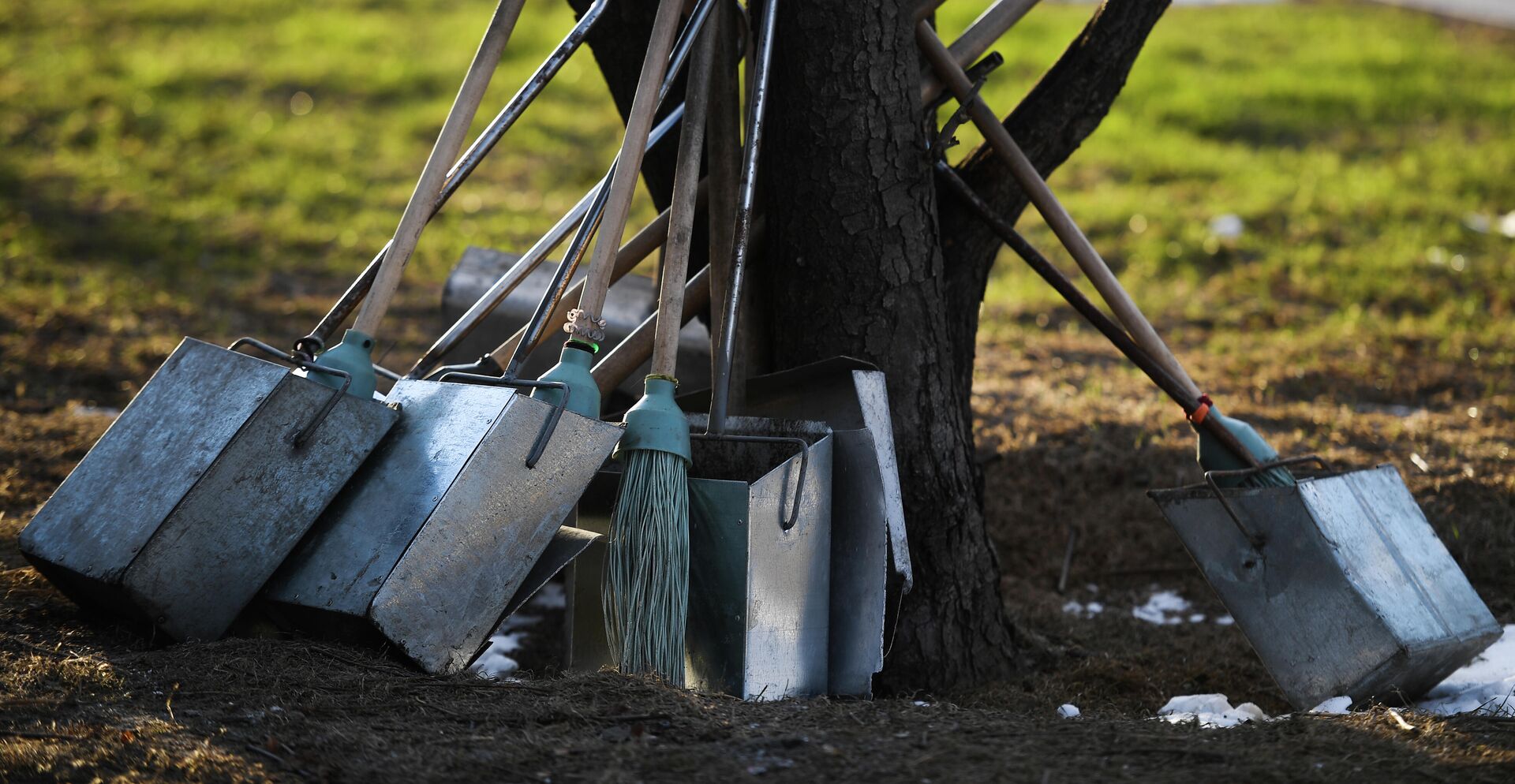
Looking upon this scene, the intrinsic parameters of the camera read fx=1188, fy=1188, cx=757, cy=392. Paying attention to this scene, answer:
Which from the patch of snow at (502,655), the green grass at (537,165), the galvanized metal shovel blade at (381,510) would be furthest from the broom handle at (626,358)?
the green grass at (537,165)

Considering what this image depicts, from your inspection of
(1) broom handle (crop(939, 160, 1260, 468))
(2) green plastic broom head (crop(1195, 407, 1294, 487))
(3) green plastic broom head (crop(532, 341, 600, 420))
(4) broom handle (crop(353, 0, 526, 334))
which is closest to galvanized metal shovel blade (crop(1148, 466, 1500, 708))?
(2) green plastic broom head (crop(1195, 407, 1294, 487))

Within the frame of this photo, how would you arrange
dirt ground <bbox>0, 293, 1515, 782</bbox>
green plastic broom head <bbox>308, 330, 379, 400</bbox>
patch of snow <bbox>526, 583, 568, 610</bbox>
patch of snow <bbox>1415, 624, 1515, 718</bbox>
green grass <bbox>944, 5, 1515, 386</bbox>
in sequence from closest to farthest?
1. dirt ground <bbox>0, 293, 1515, 782</bbox>
2. green plastic broom head <bbox>308, 330, 379, 400</bbox>
3. patch of snow <bbox>1415, 624, 1515, 718</bbox>
4. patch of snow <bbox>526, 583, 568, 610</bbox>
5. green grass <bbox>944, 5, 1515, 386</bbox>

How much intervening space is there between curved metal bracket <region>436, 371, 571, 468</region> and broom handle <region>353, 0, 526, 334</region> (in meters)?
0.25

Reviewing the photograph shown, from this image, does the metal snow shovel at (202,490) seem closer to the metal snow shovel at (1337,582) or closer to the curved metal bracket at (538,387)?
the curved metal bracket at (538,387)

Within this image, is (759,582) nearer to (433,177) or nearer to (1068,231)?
(433,177)

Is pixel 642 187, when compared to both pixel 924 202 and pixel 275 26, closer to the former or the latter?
pixel 275 26

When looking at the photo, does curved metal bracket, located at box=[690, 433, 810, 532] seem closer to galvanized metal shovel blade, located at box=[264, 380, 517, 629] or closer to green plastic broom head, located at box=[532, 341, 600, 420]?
green plastic broom head, located at box=[532, 341, 600, 420]

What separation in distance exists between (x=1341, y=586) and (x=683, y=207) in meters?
1.49

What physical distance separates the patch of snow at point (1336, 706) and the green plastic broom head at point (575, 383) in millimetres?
1468

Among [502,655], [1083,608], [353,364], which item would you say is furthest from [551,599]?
[1083,608]

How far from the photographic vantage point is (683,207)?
8.02 feet

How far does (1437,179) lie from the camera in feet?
23.4

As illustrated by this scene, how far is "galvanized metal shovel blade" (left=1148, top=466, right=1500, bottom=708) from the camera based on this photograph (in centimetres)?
227

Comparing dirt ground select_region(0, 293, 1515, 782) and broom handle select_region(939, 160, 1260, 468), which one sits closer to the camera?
dirt ground select_region(0, 293, 1515, 782)
